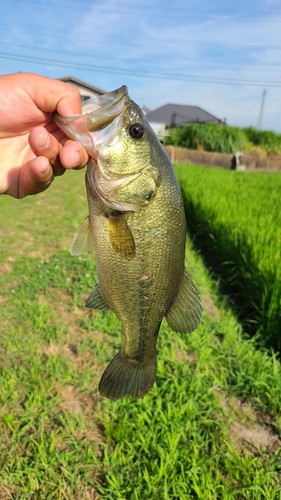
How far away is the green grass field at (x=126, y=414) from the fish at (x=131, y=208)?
143 centimetres

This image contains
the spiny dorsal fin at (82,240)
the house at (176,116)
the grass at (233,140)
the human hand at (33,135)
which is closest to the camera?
the human hand at (33,135)

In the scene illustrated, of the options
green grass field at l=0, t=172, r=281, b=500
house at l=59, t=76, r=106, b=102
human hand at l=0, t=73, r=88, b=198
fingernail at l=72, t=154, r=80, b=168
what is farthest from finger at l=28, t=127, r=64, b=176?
house at l=59, t=76, r=106, b=102

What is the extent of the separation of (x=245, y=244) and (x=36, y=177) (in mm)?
3718

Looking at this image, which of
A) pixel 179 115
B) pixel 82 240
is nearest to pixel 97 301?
pixel 82 240

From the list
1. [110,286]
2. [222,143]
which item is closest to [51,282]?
[110,286]

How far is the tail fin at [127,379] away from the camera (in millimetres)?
1757

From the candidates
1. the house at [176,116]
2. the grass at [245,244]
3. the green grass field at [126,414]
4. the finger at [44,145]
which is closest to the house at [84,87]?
the house at [176,116]

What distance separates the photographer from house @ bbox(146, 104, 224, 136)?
144 ft

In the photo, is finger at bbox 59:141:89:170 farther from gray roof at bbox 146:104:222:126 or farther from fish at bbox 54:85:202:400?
gray roof at bbox 146:104:222:126

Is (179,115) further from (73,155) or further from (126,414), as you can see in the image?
(73,155)

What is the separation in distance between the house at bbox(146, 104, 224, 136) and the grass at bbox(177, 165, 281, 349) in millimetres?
36745

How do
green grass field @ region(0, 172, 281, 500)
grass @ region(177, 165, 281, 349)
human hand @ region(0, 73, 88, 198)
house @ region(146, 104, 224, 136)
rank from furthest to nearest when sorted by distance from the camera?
house @ region(146, 104, 224, 136)
grass @ region(177, 165, 281, 349)
green grass field @ region(0, 172, 281, 500)
human hand @ region(0, 73, 88, 198)

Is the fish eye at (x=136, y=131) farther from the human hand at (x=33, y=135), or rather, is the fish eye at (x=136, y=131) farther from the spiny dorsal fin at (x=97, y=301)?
the spiny dorsal fin at (x=97, y=301)

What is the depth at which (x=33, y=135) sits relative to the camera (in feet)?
5.21
